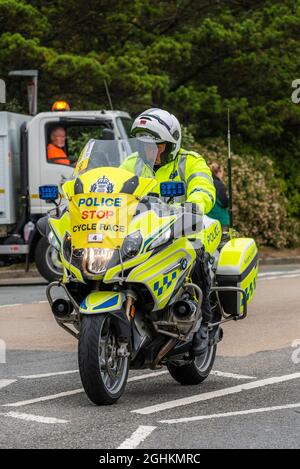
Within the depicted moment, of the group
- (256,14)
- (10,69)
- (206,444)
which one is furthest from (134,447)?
(256,14)

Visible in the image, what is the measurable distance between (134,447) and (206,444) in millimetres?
373

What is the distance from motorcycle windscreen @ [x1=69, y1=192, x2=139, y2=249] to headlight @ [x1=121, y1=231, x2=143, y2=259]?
1.1 inches

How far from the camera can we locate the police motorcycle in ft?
22.7

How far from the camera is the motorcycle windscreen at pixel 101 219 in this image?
700 cm

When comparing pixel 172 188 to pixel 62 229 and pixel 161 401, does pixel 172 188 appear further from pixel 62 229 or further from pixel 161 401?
pixel 161 401

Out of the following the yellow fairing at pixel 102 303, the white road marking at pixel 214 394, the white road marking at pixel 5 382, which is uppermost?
the yellow fairing at pixel 102 303

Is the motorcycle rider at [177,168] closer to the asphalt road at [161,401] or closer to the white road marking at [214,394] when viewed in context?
the white road marking at [214,394]

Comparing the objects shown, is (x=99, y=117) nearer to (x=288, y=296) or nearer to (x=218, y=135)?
(x=288, y=296)

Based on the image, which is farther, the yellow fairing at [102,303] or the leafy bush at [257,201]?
the leafy bush at [257,201]

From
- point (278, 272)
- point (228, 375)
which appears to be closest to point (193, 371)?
A: point (228, 375)

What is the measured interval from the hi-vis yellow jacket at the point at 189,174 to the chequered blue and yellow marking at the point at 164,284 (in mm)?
528

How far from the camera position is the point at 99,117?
17641 millimetres

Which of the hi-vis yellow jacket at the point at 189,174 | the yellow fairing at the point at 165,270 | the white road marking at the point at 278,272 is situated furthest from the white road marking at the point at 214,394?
the white road marking at the point at 278,272

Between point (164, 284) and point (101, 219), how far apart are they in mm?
555
